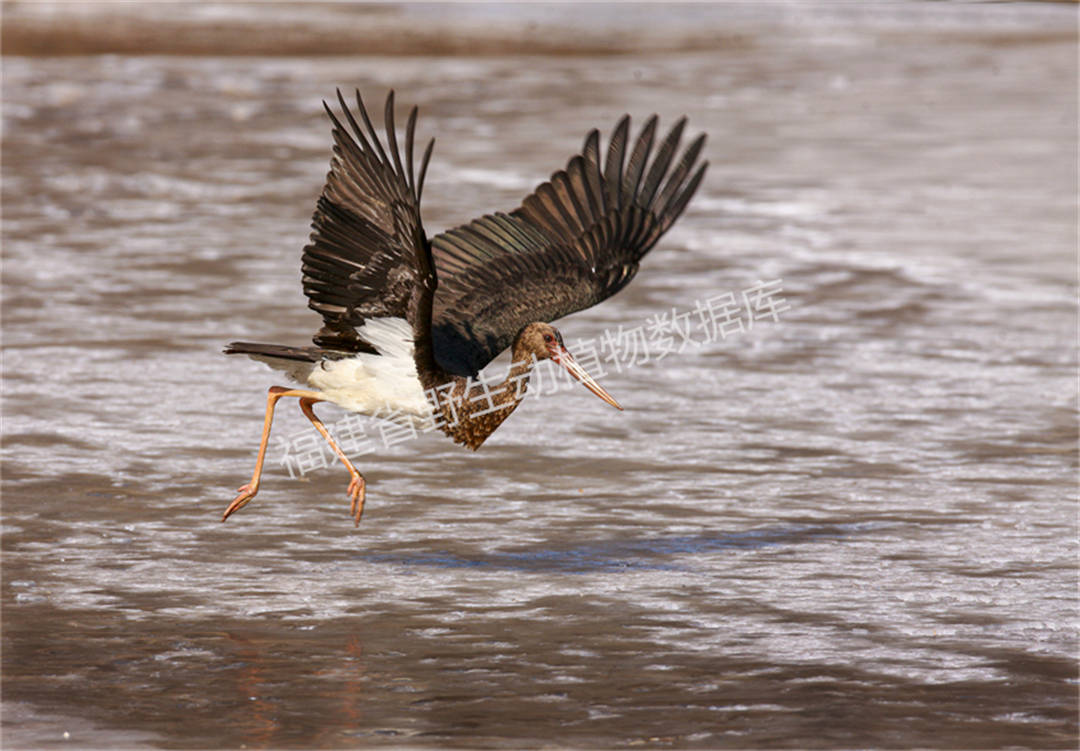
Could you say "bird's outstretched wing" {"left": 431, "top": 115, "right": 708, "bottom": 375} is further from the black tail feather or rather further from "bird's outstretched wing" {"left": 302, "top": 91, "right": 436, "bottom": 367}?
"bird's outstretched wing" {"left": 302, "top": 91, "right": 436, "bottom": 367}

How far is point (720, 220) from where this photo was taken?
1487 cm

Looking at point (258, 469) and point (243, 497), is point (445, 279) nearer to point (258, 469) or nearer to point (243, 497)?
point (258, 469)

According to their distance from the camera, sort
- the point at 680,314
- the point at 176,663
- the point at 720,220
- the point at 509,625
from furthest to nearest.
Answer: the point at 720,220 < the point at 680,314 < the point at 509,625 < the point at 176,663

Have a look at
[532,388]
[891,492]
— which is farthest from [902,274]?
[891,492]

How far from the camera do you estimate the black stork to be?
20.8 feet

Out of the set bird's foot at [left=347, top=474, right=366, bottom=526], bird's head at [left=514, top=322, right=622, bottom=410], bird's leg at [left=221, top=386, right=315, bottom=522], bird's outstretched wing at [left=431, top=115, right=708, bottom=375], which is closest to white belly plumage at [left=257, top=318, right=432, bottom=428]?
bird's leg at [left=221, top=386, right=315, bottom=522]

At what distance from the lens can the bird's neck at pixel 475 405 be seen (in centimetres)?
693

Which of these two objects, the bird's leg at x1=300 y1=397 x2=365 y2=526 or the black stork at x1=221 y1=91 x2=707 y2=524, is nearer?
the black stork at x1=221 y1=91 x2=707 y2=524

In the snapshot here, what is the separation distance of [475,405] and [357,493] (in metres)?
0.61

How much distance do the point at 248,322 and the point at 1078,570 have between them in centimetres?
562

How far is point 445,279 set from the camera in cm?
771

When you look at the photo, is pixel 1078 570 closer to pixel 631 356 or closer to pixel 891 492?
pixel 891 492

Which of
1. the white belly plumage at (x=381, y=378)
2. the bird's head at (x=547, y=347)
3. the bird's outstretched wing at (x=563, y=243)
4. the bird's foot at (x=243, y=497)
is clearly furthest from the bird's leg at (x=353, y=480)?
the bird's head at (x=547, y=347)

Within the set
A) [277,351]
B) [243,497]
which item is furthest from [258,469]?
[277,351]
